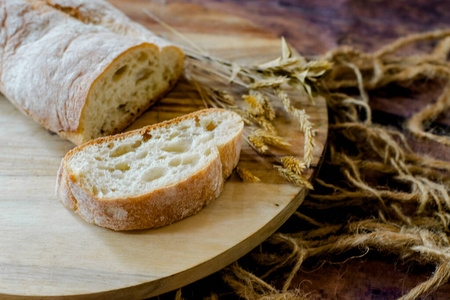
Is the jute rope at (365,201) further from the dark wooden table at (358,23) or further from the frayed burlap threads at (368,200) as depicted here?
the dark wooden table at (358,23)

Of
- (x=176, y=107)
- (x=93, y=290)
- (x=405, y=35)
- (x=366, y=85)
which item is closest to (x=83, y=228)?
(x=93, y=290)

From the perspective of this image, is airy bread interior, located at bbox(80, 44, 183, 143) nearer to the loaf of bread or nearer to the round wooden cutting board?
the loaf of bread

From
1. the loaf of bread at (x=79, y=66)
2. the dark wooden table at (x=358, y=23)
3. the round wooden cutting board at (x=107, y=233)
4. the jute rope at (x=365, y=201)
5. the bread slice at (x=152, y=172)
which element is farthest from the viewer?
the dark wooden table at (x=358, y=23)

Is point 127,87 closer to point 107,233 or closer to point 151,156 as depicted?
point 151,156

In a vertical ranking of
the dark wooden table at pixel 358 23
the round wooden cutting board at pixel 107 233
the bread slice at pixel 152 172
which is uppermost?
the dark wooden table at pixel 358 23

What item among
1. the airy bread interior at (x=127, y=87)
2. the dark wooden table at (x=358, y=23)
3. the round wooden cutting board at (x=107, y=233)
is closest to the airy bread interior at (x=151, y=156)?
the round wooden cutting board at (x=107, y=233)

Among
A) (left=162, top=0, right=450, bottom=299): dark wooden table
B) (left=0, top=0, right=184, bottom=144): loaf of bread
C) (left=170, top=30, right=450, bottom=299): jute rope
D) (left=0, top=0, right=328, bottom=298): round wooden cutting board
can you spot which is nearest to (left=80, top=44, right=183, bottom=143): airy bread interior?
(left=0, top=0, right=184, bottom=144): loaf of bread
